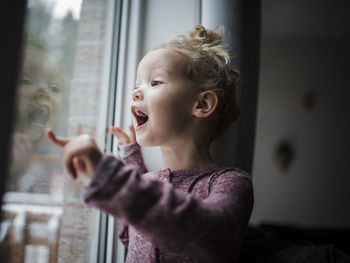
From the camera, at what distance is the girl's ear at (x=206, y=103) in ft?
2.09

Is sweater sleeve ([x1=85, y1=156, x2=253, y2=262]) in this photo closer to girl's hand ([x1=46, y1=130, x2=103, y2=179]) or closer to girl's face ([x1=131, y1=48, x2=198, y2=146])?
girl's hand ([x1=46, y1=130, x2=103, y2=179])

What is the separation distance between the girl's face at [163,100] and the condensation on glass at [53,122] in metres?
0.16

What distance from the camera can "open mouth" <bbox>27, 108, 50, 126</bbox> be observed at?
490 mm

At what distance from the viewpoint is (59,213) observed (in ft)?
1.97

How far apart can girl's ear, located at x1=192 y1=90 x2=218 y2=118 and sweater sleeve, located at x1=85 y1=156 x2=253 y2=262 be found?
0.84 feet

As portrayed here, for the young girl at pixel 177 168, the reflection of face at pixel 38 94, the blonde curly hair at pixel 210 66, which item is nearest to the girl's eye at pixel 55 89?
the reflection of face at pixel 38 94

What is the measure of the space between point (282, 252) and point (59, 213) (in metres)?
0.53

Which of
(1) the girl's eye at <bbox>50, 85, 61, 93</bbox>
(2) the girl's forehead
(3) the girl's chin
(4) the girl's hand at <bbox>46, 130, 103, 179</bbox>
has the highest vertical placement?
(2) the girl's forehead

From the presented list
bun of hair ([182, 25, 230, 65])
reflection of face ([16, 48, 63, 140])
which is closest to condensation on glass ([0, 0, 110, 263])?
reflection of face ([16, 48, 63, 140])

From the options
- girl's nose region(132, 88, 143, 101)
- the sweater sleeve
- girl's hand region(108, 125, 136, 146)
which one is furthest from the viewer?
girl's hand region(108, 125, 136, 146)

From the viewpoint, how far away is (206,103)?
25.5 inches

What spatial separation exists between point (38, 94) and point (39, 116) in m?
0.05

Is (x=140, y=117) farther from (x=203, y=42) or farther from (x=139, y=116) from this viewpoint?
(x=203, y=42)

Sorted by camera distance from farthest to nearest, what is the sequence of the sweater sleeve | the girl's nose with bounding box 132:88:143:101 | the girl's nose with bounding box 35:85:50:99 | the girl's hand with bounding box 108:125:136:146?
the girl's hand with bounding box 108:125:136:146 < the girl's nose with bounding box 132:88:143:101 < the girl's nose with bounding box 35:85:50:99 < the sweater sleeve
